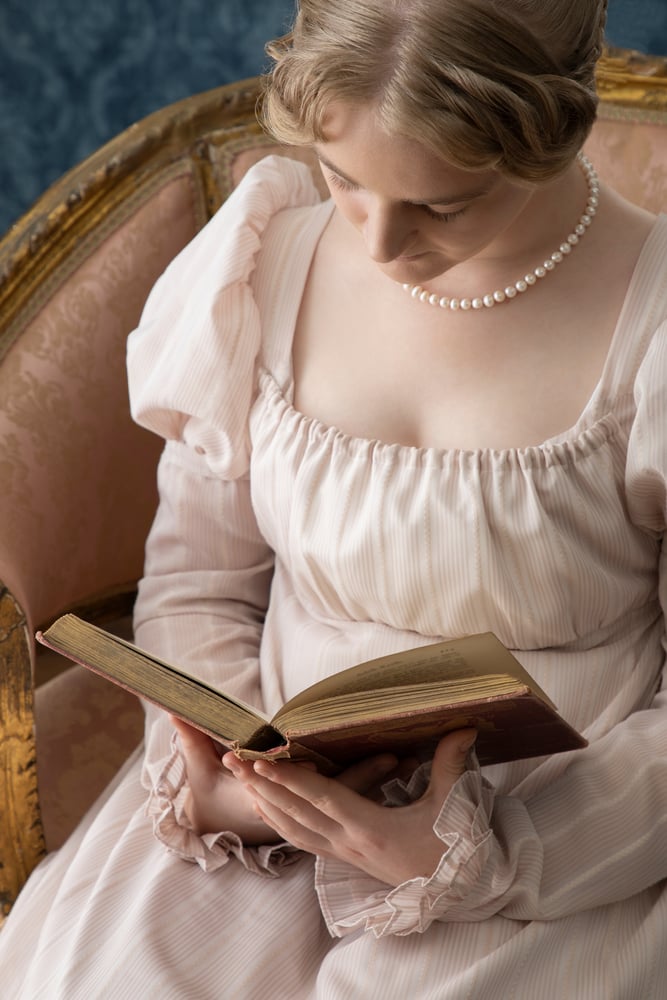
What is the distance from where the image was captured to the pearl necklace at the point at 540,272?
119cm

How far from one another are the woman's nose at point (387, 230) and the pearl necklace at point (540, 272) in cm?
18

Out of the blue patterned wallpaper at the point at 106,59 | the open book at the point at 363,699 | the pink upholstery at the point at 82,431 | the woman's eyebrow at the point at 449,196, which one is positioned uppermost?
the blue patterned wallpaper at the point at 106,59

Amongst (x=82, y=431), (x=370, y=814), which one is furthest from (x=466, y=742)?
(x=82, y=431)

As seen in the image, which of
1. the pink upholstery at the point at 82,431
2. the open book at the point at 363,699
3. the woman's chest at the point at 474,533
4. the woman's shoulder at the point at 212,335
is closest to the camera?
the open book at the point at 363,699

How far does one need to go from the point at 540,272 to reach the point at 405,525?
1.02 feet

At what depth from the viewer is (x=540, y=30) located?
0.94 meters

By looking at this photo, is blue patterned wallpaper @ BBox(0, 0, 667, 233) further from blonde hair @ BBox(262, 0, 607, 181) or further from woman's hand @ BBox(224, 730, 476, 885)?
woman's hand @ BBox(224, 730, 476, 885)

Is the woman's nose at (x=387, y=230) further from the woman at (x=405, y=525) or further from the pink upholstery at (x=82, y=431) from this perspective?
the pink upholstery at (x=82, y=431)

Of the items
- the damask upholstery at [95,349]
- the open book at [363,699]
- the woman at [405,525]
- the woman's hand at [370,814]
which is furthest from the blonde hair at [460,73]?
the damask upholstery at [95,349]

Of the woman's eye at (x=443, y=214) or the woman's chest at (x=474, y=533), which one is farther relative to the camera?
the woman's chest at (x=474, y=533)

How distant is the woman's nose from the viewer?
99 cm

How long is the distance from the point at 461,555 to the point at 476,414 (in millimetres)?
152

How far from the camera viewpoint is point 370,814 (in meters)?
1.04

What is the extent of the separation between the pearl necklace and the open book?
0.43 metres
